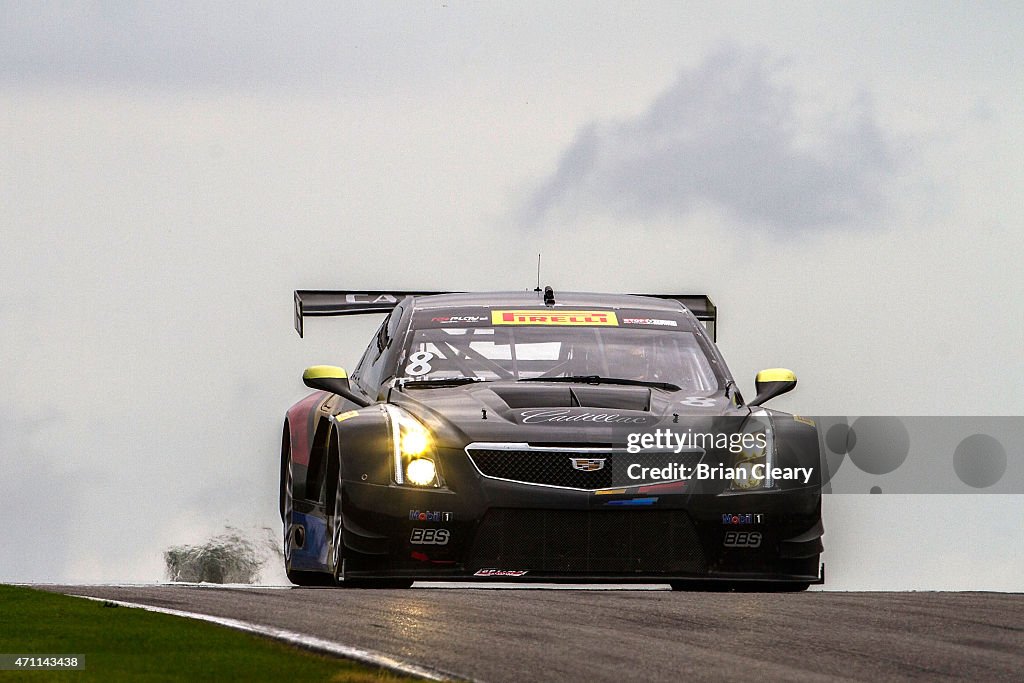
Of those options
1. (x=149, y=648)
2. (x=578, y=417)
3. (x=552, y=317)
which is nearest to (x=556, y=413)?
(x=578, y=417)

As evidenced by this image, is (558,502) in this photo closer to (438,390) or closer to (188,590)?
(438,390)

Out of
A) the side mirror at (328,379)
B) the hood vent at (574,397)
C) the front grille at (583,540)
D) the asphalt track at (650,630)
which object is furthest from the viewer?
the side mirror at (328,379)

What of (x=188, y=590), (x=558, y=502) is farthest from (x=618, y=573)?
(x=188, y=590)

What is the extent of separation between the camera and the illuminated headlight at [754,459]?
927 centimetres

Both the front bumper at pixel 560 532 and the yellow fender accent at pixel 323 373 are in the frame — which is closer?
the front bumper at pixel 560 532

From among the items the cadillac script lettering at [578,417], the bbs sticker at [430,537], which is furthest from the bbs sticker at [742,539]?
the bbs sticker at [430,537]

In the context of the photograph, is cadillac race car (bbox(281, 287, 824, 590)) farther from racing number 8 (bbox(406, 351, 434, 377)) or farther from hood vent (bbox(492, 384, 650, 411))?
racing number 8 (bbox(406, 351, 434, 377))

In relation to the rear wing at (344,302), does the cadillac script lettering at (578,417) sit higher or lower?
lower

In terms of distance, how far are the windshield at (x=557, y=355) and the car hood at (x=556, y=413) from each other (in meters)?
0.50

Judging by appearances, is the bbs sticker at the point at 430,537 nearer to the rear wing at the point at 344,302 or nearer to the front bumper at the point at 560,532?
the front bumper at the point at 560,532

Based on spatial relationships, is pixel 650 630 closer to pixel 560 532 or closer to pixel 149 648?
pixel 560 532

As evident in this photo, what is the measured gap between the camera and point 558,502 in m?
9.05

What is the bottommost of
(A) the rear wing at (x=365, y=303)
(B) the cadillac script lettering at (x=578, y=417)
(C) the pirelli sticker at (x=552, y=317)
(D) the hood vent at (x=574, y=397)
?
(B) the cadillac script lettering at (x=578, y=417)

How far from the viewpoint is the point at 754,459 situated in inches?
367
